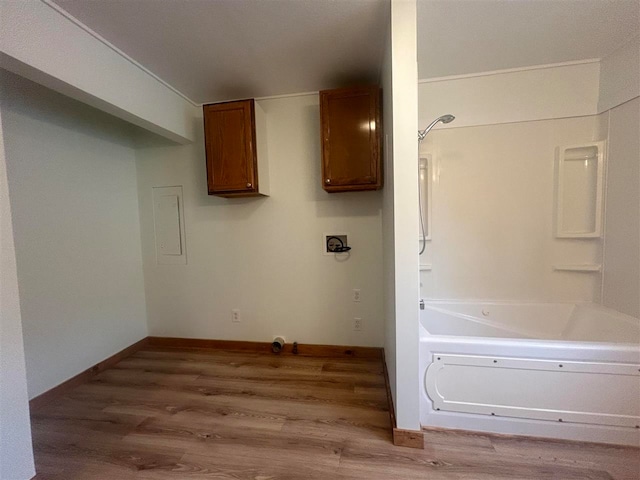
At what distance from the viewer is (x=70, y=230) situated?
6.82 feet

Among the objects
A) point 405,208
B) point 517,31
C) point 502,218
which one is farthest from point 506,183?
point 405,208

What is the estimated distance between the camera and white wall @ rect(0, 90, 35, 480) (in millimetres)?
1126

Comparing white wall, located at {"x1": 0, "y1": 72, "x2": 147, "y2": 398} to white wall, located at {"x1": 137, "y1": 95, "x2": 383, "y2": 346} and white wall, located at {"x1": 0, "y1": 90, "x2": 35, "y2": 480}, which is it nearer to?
white wall, located at {"x1": 137, "y1": 95, "x2": 383, "y2": 346}

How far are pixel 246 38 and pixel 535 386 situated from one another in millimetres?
2668

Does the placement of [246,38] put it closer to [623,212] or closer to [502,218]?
[502,218]

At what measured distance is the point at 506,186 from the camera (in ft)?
6.72

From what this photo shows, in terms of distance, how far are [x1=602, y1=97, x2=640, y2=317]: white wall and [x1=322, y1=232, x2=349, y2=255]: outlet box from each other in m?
1.91

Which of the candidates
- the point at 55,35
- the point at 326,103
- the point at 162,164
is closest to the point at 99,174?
the point at 162,164

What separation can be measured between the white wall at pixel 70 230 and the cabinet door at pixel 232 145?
1.00 metres

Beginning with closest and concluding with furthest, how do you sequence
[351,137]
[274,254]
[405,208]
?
1. [405,208]
2. [351,137]
3. [274,254]

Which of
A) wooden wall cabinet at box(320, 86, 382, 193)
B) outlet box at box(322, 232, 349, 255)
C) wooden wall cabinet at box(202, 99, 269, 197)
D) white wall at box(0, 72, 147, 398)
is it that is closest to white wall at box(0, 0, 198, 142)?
wooden wall cabinet at box(202, 99, 269, 197)

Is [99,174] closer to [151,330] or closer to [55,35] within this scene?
[55,35]

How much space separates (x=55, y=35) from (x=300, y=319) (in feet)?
8.11

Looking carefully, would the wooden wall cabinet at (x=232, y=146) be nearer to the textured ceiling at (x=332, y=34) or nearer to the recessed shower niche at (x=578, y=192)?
the textured ceiling at (x=332, y=34)
